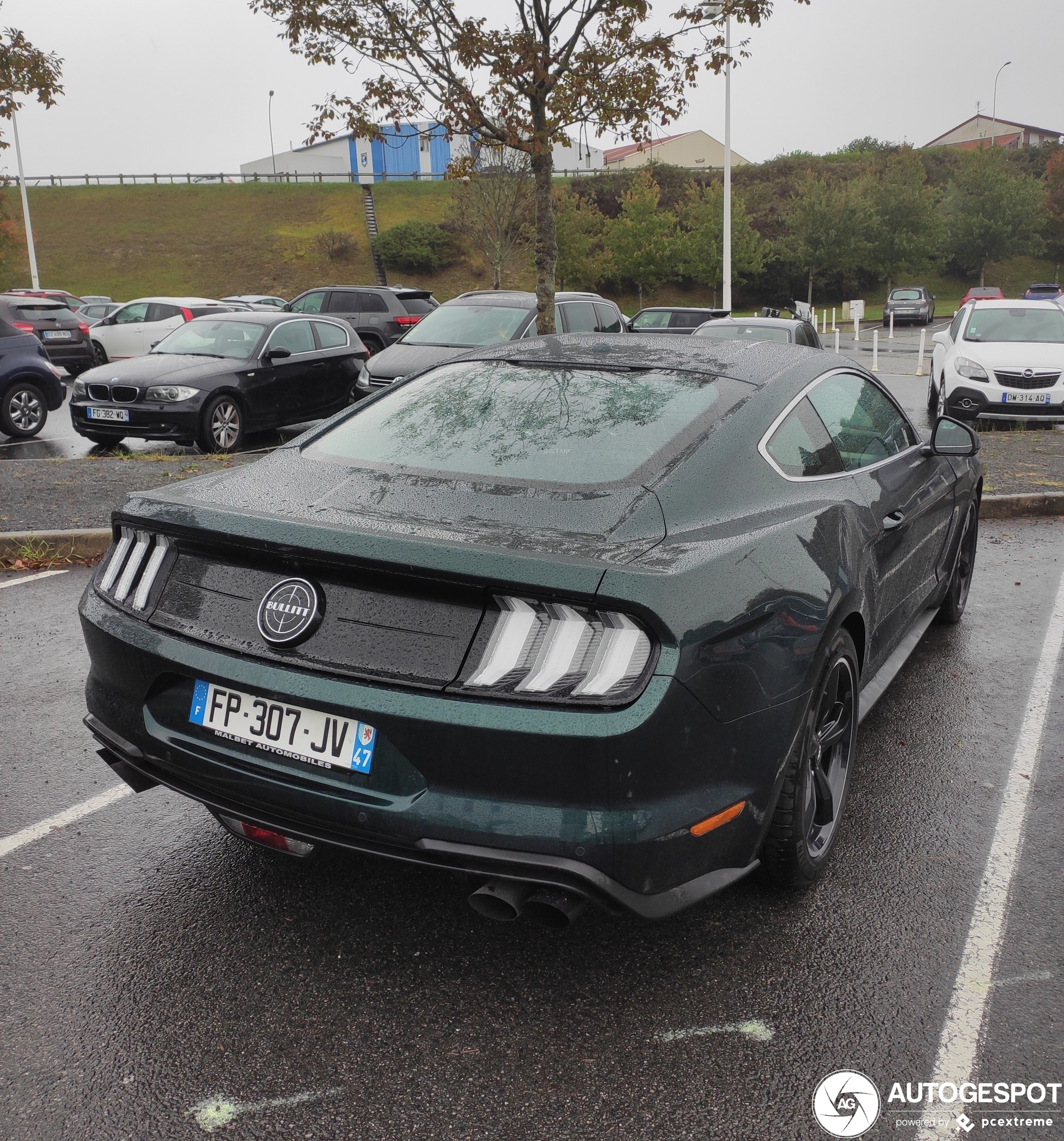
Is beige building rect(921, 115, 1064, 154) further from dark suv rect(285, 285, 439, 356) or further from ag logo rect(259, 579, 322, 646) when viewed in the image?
ag logo rect(259, 579, 322, 646)

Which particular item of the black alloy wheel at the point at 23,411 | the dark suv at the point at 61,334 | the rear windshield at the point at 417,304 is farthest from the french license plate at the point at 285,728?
the rear windshield at the point at 417,304

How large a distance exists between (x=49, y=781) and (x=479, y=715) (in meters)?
2.23

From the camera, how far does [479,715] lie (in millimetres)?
2307

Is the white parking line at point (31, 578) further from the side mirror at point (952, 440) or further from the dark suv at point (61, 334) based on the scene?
the dark suv at point (61, 334)

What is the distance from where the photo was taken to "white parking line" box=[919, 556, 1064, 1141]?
7.97 feet

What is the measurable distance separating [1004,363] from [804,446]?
1151cm

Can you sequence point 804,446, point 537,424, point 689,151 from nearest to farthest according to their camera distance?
1. point 537,424
2. point 804,446
3. point 689,151

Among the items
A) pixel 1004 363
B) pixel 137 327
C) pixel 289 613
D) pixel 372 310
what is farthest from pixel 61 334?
pixel 289 613

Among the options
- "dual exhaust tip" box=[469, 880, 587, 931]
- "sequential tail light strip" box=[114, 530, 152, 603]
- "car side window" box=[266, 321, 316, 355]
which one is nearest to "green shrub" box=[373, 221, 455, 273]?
"car side window" box=[266, 321, 316, 355]

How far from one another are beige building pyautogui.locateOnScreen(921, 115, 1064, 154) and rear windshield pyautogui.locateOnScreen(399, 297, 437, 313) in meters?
88.0

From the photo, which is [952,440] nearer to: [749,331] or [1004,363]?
[749,331]

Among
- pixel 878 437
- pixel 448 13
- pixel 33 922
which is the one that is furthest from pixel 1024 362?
pixel 33 922

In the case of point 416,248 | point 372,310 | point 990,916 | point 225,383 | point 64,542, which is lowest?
point 990,916

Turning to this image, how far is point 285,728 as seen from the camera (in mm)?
2502
